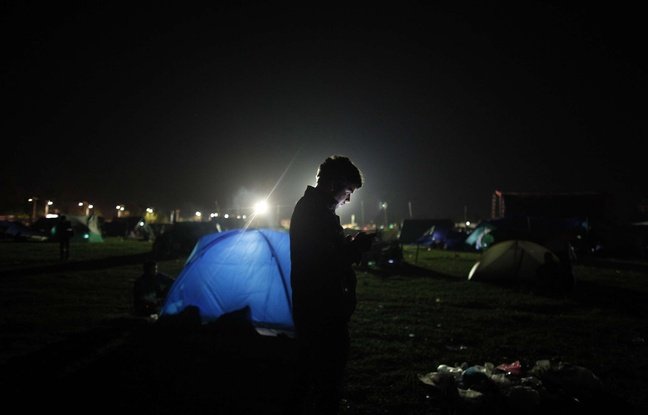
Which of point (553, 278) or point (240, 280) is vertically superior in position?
point (240, 280)

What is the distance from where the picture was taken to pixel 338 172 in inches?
146

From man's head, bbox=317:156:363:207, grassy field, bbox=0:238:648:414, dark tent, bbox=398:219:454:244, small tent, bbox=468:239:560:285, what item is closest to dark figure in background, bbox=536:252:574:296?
grassy field, bbox=0:238:648:414

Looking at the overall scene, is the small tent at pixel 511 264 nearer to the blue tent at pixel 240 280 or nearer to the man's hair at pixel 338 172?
the blue tent at pixel 240 280

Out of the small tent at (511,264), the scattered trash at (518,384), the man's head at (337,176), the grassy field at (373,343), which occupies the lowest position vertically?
the grassy field at (373,343)

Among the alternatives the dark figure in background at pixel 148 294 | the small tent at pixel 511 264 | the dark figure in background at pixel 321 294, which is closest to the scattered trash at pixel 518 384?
the dark figure in background at pixel 321 294

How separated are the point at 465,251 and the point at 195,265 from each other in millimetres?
26648

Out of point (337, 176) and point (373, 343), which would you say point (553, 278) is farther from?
point (337, 176)

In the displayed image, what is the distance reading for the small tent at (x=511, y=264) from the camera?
587 inches

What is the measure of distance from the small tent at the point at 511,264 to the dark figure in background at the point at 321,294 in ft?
41.5

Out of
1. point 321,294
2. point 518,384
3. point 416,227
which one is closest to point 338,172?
point 321,294

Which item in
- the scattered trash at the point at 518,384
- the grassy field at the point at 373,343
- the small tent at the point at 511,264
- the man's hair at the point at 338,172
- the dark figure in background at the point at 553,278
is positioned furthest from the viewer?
the small tent at the point at 511,264

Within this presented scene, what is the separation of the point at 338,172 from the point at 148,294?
725 centimetres

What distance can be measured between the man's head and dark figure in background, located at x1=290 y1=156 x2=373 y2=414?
0.18 metres

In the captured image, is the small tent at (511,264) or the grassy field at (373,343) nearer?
the grassy field at (373,343)
